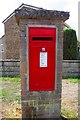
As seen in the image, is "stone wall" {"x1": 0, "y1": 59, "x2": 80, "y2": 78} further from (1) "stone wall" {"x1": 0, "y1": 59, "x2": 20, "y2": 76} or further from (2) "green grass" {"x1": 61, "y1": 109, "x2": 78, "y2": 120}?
(2) "green grass" {"x1": 61, "y1": 109, "x2": 78, "y2": 120}

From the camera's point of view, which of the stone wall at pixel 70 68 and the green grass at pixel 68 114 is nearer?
the green grass at pixel 68 114

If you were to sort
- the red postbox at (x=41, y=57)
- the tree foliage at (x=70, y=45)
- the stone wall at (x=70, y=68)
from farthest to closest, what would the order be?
1. the tree foliage at (x=70, y=45)
2. the stone wall at (x=70, y=68)
3. the red postbox at (x=41, y=57)

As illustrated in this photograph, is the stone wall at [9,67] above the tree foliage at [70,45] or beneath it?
beneath

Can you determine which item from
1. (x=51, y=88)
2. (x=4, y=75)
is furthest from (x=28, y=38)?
(x=4, y=75)

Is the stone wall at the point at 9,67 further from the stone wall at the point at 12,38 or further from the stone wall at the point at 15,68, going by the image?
the stone wall at the point at 12,38

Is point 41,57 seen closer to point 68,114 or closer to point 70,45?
point 68,114

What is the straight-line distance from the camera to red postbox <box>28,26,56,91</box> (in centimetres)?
441

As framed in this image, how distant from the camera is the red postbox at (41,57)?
14.5ft

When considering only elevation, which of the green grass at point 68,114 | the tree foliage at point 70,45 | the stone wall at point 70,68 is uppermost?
the tree foliage at point 70,45

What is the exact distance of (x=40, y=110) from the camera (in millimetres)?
4598

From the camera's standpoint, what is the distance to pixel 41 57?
14.6 ft

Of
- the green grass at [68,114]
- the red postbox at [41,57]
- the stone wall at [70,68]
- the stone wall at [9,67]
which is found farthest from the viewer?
the stone wall at [70,68]

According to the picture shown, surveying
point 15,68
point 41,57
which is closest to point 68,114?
point 41,57

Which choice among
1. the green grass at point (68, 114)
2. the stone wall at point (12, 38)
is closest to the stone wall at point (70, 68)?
the green grass at point (68, 114)
